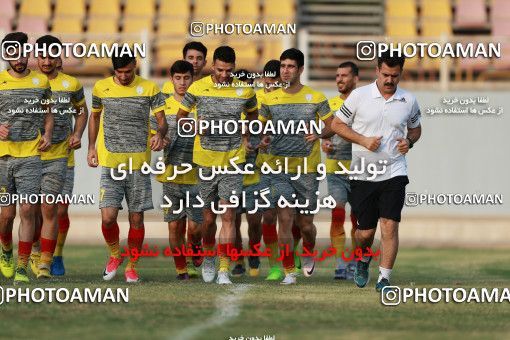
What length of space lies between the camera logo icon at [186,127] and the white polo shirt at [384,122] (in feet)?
7.84

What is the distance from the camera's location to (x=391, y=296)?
46.3ft

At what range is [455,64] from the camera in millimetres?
28797

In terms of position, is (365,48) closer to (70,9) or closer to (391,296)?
(70,9)

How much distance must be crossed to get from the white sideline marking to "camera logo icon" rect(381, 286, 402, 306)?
1.29 metres

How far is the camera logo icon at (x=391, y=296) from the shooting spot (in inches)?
540

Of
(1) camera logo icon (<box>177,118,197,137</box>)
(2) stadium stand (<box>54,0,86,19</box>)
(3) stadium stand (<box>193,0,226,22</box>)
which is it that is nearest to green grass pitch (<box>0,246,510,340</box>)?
(1) camera logo icon (<box>177,118,197,137</box>)

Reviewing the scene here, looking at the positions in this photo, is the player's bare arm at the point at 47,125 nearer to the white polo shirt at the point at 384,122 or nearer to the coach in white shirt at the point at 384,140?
the coach in white shirt at the point at 384,140

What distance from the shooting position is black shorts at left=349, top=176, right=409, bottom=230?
48.9 ft

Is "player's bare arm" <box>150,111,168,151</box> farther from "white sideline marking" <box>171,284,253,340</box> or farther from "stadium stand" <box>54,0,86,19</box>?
"stadium stand" <box>54,0,86,19</box>

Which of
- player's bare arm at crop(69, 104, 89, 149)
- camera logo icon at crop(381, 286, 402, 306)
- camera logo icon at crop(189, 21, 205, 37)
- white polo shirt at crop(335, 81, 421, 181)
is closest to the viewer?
camera logo icon at crop(381, 286, 402, 306)

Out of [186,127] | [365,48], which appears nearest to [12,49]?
[186,127]

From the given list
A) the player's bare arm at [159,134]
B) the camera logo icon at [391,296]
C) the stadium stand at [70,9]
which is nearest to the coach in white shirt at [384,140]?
the camera logo icon at [391,296]

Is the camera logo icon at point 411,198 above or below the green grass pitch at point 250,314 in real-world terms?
above

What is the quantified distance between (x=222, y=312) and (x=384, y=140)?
303 centimetres
